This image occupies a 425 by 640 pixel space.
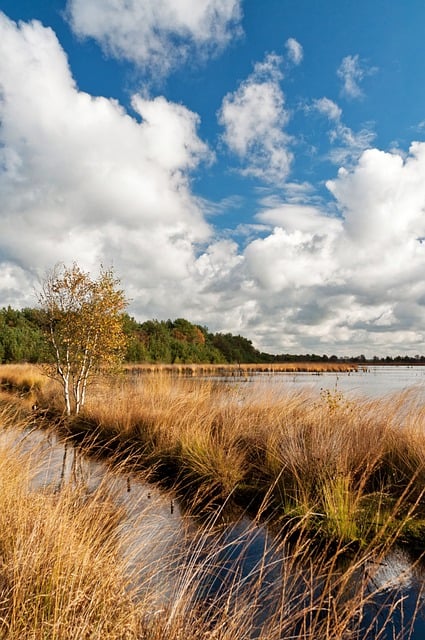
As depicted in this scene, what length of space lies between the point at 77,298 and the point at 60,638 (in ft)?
42.5

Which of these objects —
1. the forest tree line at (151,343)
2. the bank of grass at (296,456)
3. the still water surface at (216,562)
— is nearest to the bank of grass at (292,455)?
the bank of grass at (296,456)

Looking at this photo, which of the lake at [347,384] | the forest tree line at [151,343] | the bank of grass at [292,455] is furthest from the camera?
the forest tree line at [151,343]

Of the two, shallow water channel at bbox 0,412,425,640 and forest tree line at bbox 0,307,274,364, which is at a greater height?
forest tree line at bbox 0,307,274,364

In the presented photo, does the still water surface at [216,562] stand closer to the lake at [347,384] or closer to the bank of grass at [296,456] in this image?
the bank of grass at [296,456]

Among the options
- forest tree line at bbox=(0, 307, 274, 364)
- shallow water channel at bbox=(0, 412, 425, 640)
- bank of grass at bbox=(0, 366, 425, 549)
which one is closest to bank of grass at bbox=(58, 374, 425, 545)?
bank of grass at bbox=(0, 366, 425, 549)

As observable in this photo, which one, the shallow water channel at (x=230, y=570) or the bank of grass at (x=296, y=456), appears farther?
the bank of grass at (x=296, y=456)

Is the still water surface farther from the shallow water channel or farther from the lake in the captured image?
the lake

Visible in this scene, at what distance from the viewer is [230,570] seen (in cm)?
312

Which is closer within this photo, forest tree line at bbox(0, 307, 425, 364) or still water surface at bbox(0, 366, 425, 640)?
still water surface at bbox(0, 366, 425, 640)

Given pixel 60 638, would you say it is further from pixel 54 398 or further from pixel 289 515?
pixel 54 398

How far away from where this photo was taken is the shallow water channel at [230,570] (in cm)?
311

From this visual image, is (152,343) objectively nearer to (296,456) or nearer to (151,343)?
(151,343)

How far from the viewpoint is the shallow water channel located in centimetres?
311

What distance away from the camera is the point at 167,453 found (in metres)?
7.96
